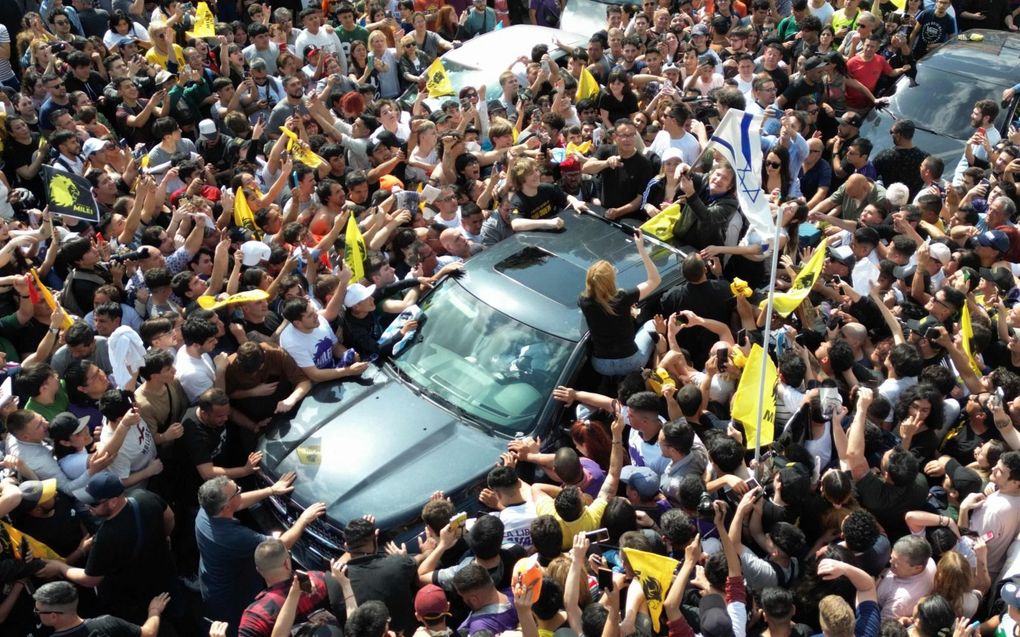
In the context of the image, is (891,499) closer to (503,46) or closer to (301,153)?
(301,153)

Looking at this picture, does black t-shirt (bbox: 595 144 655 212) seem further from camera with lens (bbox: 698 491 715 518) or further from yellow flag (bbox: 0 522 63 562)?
yellow flag (bbox: 0 522 63 562)

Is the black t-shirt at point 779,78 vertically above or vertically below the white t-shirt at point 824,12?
below

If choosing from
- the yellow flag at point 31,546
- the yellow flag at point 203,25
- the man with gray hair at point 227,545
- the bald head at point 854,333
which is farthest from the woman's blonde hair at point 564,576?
the yellow flag at point 203,25

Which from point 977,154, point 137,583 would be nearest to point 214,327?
point 137,583

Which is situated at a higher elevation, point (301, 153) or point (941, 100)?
point (301, 153)

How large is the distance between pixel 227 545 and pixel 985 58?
10.5 m

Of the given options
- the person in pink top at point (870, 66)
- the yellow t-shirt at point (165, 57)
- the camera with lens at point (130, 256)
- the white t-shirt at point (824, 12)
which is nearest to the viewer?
the camera with lens at point (130, 256)

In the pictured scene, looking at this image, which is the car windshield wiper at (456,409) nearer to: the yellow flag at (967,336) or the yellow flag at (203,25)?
the yellow flag at (967,336)

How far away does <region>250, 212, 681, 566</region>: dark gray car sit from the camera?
6.59 meters

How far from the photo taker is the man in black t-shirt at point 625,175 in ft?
30.5

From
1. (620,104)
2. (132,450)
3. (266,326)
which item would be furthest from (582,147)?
(132,450)

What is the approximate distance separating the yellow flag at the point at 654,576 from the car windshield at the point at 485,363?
1699 mm

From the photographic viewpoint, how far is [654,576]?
5457 millimetres

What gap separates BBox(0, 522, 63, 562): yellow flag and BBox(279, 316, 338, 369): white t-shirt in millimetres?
2052
